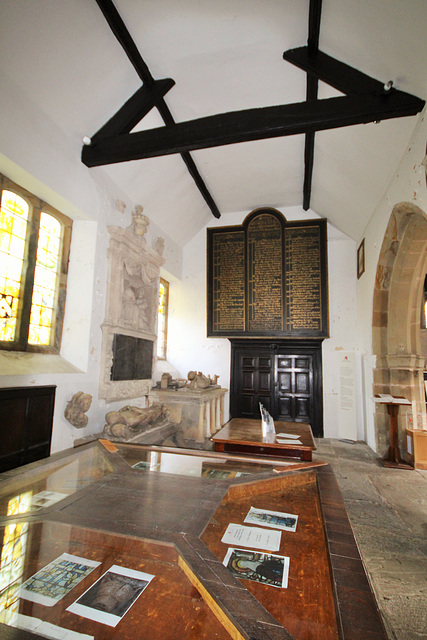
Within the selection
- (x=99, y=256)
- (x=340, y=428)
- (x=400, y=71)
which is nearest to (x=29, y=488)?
(x=99, y=256)

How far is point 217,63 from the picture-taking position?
4.36 m

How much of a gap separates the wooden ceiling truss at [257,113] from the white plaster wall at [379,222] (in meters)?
0.46

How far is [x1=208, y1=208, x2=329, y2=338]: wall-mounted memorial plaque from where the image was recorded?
24.3 ft

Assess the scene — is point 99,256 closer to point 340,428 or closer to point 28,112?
point 28,112

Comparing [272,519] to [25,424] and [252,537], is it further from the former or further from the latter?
[25,424]

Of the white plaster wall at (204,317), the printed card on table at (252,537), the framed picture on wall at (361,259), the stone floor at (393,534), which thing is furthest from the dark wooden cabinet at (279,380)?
the printed card on table at (252,537)

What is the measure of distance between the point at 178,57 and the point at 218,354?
5.57 meters

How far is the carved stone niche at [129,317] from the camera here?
503cm

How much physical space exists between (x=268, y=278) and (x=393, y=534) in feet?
18.4

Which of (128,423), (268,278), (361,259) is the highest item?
(361,259)

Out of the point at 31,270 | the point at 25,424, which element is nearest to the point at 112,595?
the point at 25,424

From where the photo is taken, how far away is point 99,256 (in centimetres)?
490

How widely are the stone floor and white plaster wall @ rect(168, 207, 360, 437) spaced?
8.11ft

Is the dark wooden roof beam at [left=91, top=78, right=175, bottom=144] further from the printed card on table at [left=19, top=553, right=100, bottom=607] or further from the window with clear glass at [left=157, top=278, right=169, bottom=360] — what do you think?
the printed card on table at [left=19, top=553, right=100, bottom=607]
